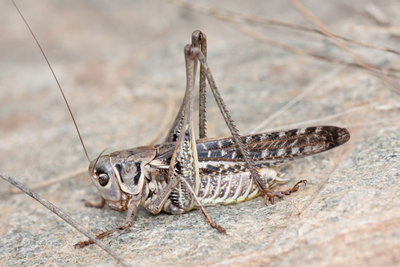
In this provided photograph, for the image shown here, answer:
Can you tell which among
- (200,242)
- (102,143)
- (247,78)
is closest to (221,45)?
(247,78)

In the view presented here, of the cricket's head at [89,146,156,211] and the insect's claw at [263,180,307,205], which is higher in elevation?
the cricket's head at [89,146,156,211]

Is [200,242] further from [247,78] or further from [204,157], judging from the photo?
[247,78]

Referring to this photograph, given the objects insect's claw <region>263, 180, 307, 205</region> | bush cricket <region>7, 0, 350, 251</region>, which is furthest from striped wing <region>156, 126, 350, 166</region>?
insect's claw <region>263, 180, 307, 205</region>

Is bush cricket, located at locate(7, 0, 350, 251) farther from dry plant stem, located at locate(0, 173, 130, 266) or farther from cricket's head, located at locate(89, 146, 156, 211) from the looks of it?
dry plant stem, located at locate(0, 173, 130, 266)

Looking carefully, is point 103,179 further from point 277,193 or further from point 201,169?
point 277,193

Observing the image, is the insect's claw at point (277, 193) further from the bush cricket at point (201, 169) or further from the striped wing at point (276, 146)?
the striped wing at point (276, 146)

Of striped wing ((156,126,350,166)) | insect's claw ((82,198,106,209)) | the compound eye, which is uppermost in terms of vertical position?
striped wing ((156,126,350,166))

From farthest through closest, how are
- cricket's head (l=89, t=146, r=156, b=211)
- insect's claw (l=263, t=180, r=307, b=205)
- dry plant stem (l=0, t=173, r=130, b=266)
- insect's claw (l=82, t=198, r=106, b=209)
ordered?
insect's claw (l=82, t=198, r=106, b=209) → cricket's head (l=89, t=146, r=156, b=211) → insect's claw (l=263, t=180, r=307, b=205) → dry plant stem (l=0, t=173, r=130, b=266)

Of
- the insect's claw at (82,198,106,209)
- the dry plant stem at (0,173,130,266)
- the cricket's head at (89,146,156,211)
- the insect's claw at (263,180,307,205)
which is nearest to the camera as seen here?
the dry plant stem at (0,173,130,266)
